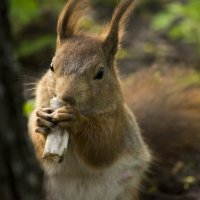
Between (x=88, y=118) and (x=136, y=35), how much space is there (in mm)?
3348

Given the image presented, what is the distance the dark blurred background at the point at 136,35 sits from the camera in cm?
548

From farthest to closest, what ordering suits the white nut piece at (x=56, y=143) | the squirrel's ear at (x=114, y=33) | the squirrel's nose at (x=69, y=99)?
the squirrel's ear at (x=114, y=33) < the squirrel's nose at (x=69, y=99) < the white nut piece at (x=56, y=143)

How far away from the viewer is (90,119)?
3.36 meters

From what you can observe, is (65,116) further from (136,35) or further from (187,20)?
(136,35)

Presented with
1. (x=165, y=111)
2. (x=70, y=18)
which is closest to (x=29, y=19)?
(x=165, y=111)

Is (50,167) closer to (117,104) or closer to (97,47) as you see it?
(117,104)

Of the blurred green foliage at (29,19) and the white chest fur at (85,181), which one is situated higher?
the blurred green foliage at (29,19)

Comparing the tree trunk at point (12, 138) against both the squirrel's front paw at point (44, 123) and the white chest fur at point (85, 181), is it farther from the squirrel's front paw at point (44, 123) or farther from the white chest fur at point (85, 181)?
the white chest fur at point (85, 181)

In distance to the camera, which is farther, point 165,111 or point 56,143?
point 165,111

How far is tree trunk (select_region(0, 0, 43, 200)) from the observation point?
1.95m

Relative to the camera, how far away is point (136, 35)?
21.5 feet

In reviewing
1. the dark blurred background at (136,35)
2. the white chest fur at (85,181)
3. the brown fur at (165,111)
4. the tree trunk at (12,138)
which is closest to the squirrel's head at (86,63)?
the white chest fur at (85,181)

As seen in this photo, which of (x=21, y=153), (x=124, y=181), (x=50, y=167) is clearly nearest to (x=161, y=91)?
(x=124, y=181)

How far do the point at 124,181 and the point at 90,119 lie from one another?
0.52 meters
